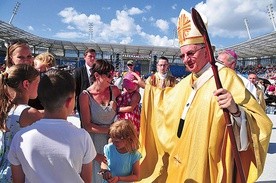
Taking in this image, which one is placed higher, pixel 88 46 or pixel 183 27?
pixel 88 46

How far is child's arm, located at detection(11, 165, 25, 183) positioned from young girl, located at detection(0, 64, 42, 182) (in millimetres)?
257

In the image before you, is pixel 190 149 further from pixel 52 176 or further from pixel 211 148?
pixel 52 176

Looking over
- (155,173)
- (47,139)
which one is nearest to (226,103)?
(47,139)

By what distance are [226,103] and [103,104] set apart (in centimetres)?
153

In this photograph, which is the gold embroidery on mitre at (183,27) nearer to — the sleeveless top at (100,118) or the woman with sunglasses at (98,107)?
the woman with sunglasses at (98,107)

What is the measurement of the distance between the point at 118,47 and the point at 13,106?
58883 mm

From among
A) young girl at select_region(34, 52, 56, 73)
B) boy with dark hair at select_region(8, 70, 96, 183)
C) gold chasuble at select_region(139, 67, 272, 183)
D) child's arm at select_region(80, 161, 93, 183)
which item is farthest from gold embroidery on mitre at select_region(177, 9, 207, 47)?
young girl at select_region(34, 52, 56, 73)

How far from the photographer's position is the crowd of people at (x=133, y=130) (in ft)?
5.45

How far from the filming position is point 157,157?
2748 millimetres

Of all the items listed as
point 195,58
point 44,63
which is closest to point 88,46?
point 44,63

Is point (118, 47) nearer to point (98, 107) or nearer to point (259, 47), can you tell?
point (259, 47)

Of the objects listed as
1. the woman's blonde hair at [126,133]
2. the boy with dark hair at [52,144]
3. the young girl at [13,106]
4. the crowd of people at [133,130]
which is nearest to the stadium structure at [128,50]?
the crowd of people at [133,130]

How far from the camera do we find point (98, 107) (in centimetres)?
299

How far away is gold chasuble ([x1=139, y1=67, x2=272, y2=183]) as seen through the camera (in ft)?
6.34
